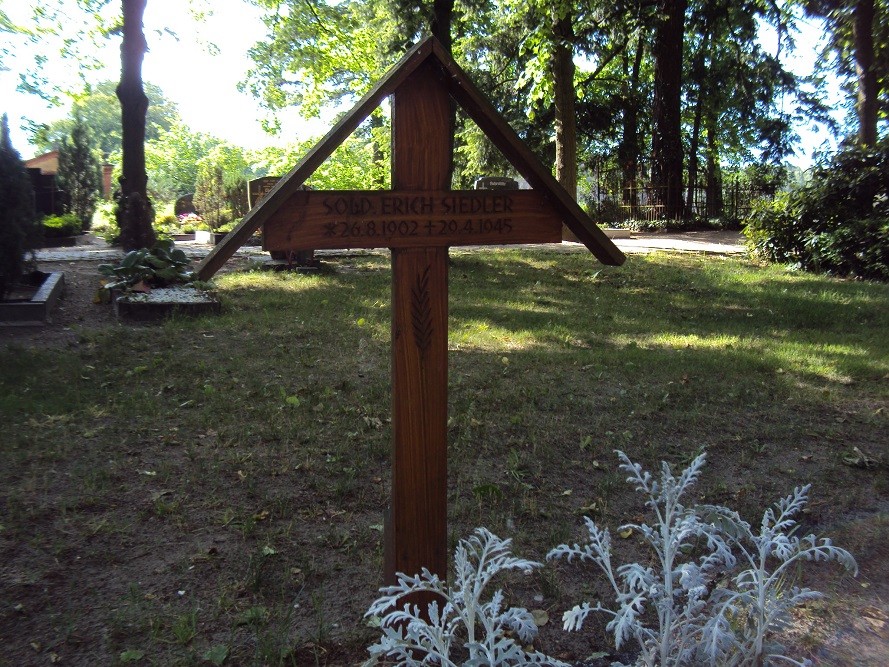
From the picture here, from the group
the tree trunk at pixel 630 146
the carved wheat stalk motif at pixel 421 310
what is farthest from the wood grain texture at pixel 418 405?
the tree trunk at pixel 630 146

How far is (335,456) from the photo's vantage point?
4660 mm

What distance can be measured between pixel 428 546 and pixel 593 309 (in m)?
6.98

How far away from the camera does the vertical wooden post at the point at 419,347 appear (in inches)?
106

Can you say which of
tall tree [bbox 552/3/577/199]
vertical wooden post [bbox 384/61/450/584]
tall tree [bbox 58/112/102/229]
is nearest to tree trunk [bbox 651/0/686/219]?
tall tree [bbox 552/3/577/199]

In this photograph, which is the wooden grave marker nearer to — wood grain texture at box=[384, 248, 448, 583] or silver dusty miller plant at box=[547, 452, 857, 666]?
wood grain texture at box=[384, 248, 448, 583]

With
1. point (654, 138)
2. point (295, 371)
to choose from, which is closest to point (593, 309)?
point (295, 371)

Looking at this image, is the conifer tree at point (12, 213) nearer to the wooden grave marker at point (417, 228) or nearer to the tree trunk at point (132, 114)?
the tree trunk at point (132, 114)

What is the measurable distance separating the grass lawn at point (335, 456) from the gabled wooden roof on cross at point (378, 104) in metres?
1.47

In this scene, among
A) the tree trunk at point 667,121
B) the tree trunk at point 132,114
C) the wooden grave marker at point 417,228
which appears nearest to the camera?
the wooden grave marker at point 417,228

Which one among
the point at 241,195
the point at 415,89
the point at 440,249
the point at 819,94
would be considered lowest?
the point at 440,249

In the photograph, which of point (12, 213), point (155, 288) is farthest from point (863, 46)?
point (12, 213)

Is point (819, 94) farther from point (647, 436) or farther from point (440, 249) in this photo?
point (440, 249)

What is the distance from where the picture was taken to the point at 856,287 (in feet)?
34.7

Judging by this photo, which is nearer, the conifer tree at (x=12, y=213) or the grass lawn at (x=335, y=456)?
the grass lawn at (x=335, y=456)
